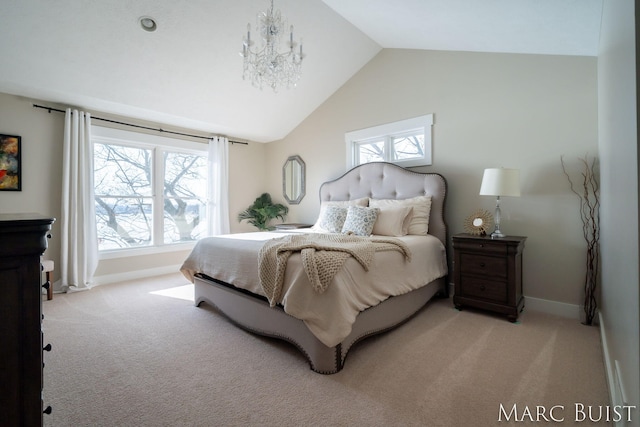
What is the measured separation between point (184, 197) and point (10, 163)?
201cm

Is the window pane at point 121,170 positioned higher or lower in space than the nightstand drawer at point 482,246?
higher

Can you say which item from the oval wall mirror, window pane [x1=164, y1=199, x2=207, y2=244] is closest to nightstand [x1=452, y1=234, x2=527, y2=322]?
the oval wall mirror

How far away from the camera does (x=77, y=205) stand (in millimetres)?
3697

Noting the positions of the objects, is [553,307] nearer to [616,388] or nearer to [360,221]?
[616,388]

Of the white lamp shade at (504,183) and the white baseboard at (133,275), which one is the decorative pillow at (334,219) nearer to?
the white lamp shade at (504,183)

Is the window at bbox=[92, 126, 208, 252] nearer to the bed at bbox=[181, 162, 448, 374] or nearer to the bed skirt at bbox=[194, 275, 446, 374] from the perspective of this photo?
the bed at bbox=[181, 162, 448, 374]

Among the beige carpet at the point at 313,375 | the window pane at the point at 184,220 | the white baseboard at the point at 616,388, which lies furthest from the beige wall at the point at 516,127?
the window pane at the point at 184,220

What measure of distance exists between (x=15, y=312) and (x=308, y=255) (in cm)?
132

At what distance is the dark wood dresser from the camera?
0.85m

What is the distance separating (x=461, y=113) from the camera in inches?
133

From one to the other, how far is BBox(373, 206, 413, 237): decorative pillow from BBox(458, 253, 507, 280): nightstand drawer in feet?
2.09

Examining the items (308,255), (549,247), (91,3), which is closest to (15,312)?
(308,255)

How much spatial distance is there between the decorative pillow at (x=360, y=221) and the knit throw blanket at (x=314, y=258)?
773mm

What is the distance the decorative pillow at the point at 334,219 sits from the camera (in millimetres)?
3491
